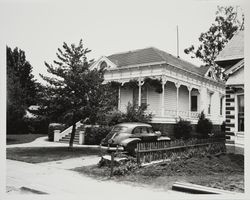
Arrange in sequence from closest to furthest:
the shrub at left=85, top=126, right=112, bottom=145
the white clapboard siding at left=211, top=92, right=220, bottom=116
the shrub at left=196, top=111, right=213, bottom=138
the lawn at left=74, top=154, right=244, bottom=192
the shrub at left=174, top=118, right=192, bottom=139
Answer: the lawn at left=74, top=154, right=244, bottom=192 → the shrub at left=85, top=126, right=112, bottom=145 → the shrub at left=174, top=118, right=192, bottom=139 → the shrub at left=196, top=111, right=213, bottom=138 → the white clapboard siding at left=211, top=92, right=220, bottom=116

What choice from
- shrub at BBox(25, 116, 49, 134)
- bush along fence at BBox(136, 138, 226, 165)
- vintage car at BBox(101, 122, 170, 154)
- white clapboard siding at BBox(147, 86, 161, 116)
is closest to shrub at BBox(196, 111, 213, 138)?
white clapboard siding at BBox(147, 86, 161, 116)

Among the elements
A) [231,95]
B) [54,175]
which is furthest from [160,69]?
[54,175]

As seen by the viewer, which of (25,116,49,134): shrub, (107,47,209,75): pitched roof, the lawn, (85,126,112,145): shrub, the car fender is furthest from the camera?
(107,47,209,75): pitched roof

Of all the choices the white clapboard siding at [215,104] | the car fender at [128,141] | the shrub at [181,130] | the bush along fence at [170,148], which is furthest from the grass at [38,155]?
the white clapboard siding at [215,104]

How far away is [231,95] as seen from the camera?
11.2 metres

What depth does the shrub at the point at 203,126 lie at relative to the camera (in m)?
17.2

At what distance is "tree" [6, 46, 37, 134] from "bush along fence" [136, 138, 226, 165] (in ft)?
14.3

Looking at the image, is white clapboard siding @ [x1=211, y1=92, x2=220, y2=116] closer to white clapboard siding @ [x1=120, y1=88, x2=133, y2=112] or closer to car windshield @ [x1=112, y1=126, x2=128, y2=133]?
white clapboard siding @ [x1=120, y1=88, x2=133, y2=112]

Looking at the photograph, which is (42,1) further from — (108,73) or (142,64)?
(108,73)

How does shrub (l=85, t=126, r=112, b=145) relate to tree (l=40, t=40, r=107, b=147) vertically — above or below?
below

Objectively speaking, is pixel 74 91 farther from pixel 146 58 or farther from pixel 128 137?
pixel 146 58

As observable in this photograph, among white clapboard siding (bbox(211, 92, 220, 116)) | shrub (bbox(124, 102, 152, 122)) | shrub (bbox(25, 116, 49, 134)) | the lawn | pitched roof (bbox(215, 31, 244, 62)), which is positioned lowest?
the lawn

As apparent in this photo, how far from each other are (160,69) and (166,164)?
875 cm

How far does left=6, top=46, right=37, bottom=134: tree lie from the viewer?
9.41 meters
